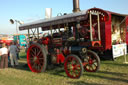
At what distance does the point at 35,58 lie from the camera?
5746mm

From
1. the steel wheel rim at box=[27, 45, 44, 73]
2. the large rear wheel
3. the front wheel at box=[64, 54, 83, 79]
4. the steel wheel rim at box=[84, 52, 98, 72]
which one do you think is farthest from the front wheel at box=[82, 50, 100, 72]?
the steel wheel rim at box=[27, 45, 44, 73]

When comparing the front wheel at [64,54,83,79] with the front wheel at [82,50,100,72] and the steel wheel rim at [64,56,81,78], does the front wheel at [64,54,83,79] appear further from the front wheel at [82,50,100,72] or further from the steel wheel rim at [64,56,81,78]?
the front wheel at [82,50,100,72]

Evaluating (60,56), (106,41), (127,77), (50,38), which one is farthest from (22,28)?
(127,77)

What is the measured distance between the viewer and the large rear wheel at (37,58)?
5342 mm

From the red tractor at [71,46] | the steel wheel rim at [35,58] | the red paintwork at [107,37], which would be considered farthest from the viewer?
the red paintwork at [107,37]

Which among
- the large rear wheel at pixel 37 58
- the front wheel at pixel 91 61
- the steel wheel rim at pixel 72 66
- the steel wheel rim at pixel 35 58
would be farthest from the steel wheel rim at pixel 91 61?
the steel wheel rim at pixel 35 58

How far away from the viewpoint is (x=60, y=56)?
5.33 m

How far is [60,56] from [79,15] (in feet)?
5.50

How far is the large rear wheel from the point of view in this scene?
5.34 m

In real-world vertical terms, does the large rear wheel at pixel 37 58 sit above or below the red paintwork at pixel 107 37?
below

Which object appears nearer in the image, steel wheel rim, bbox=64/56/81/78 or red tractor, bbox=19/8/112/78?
steel wheel rim, bbox=64/56/81/78

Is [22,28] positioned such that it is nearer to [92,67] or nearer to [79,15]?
[79,15]

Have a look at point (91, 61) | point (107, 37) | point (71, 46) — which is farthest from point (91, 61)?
point (107, 37)

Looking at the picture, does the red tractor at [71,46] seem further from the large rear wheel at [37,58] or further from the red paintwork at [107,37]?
the red paintwork at [107,37]
